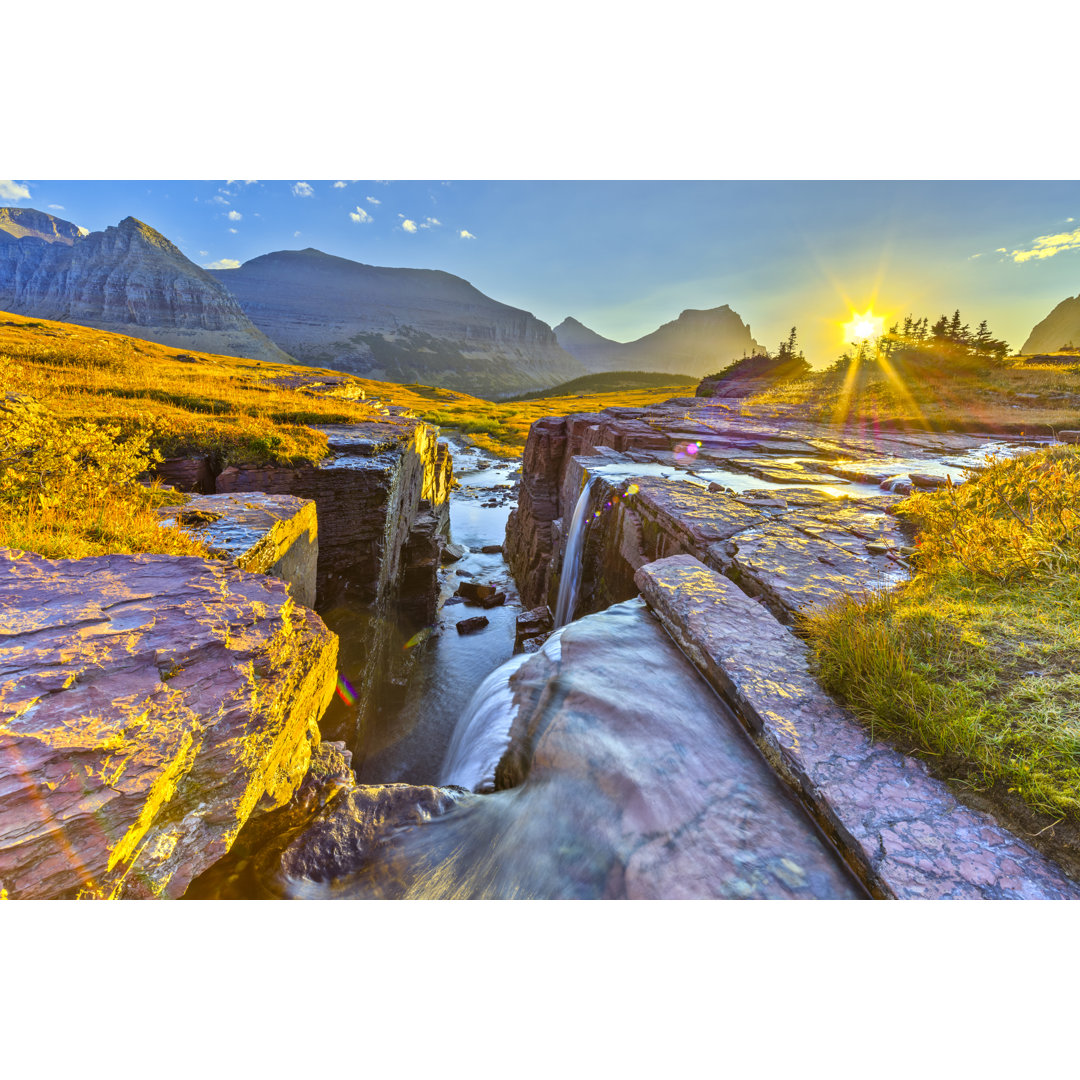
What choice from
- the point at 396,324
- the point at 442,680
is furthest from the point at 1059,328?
the point at 396,324

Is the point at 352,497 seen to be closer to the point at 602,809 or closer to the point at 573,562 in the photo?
the point at 573,562

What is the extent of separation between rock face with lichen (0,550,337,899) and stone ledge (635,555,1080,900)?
2.41m

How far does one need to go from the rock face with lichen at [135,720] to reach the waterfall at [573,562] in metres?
6.28

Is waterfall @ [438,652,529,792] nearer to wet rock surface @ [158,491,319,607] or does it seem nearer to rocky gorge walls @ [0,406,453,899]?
rocky gorge walls @ [0,406,453,899]

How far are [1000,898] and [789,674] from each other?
1.15m

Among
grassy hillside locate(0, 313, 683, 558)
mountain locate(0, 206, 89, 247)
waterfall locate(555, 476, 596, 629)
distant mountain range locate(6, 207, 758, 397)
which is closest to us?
grassy hillside locate(0, 313, 683, 558)

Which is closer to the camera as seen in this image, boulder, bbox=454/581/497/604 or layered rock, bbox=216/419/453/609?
layered rock, bbox=216/419/453/609

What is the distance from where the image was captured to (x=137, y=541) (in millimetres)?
3357

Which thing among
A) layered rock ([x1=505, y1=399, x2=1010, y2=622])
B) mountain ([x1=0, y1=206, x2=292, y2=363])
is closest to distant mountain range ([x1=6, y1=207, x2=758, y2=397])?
mountain ([x1=0, y1=206, x2=292, y2=363])

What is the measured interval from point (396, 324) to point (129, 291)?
2698 inches

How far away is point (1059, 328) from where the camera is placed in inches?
2542

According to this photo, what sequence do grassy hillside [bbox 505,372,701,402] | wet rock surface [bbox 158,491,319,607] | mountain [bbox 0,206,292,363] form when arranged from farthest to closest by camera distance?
grassy hillside [bbox 505,372,701,402] → mountain [bbox 0,206,292,363] → wet rock surface [bbox 158,491,319,607]

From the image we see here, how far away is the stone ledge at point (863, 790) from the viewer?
156 cm

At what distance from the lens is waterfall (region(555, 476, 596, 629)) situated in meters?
8.77
